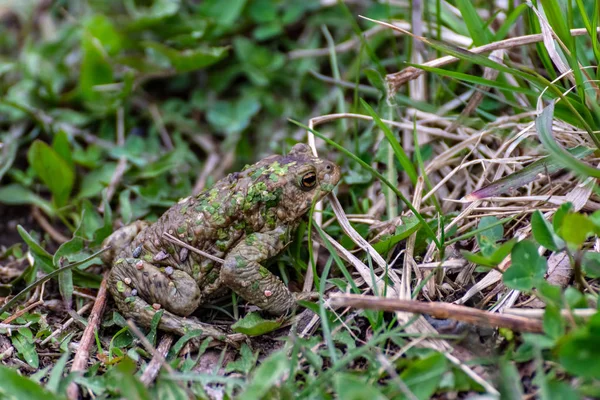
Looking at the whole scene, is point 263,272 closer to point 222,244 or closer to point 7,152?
point 222,244

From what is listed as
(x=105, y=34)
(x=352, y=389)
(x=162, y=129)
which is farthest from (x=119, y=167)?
(x=352, y=389)

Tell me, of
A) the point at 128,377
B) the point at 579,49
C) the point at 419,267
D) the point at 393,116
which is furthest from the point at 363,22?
the point at 128,377

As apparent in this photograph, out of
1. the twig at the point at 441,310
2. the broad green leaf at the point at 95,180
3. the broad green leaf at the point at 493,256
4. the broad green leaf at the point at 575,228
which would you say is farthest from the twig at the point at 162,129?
the broad green leaf at the point at 575,228

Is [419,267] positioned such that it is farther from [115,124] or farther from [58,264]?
[115,124]

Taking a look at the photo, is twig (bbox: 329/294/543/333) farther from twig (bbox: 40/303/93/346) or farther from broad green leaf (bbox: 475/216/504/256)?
twig (bbox: 40/303/93/346)

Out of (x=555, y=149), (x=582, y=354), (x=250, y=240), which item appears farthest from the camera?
(x=250, y=240)

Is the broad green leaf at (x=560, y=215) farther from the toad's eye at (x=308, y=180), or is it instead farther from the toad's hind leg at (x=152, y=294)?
the toad's hind leg at (x=152, y=294)
